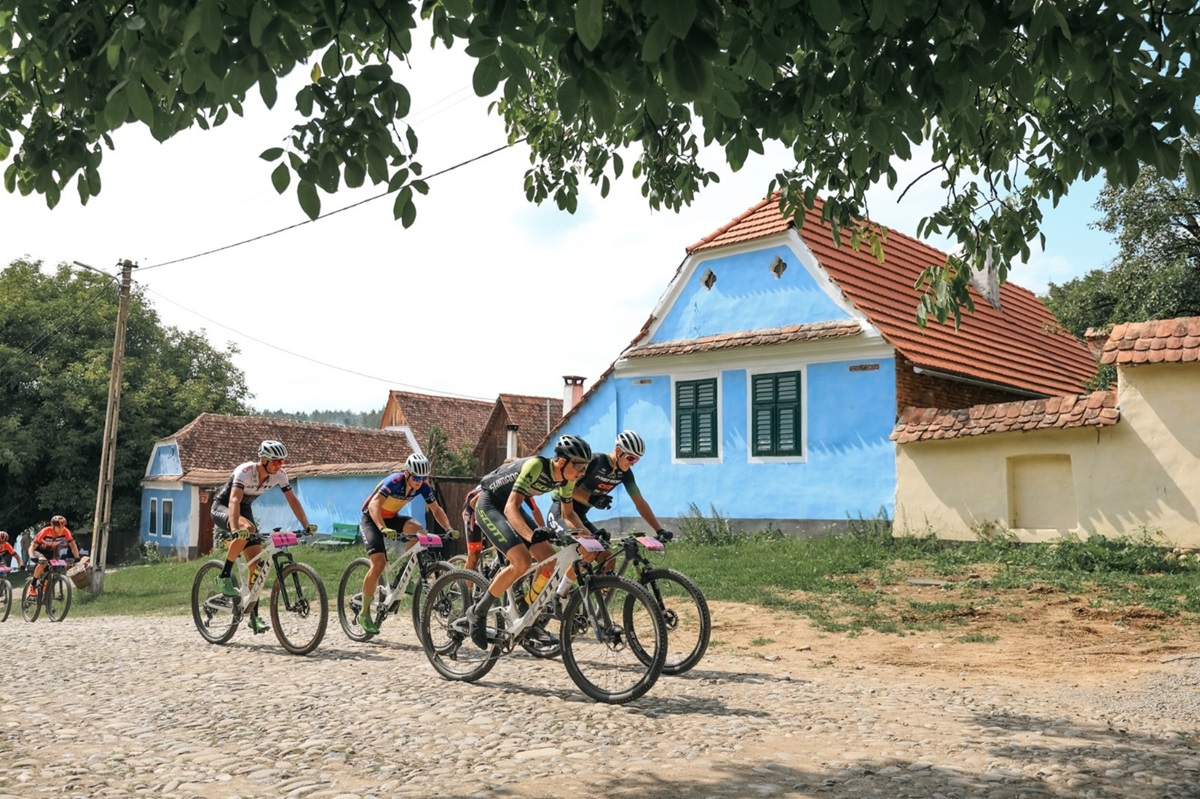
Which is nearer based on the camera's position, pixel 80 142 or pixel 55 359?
pixel 80 142

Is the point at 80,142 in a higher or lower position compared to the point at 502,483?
higher

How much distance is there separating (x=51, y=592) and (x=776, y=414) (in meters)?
13.9

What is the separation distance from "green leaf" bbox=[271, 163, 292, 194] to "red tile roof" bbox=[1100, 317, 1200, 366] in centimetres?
1393

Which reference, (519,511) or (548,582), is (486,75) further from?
(548,582)

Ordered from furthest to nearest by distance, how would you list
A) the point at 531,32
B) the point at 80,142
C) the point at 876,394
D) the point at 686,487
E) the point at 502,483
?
the point at 686,487, the point at 876,394, the point at 502,483, the point at 80,142, the point at 531,32

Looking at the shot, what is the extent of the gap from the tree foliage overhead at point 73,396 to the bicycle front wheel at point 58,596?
23851 millimetres

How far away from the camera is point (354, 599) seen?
11023mm

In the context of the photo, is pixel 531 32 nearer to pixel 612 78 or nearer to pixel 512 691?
pixel 612 78

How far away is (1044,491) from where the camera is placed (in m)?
16.1

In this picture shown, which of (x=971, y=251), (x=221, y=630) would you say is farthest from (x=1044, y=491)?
(x=221, y=630)

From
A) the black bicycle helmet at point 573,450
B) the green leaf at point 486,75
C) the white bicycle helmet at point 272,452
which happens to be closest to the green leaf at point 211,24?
the green leaf at point 486,75

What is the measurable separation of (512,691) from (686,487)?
13.3m

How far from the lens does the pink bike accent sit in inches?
300

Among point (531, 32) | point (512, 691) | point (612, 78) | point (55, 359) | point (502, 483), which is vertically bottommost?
point (512, 691)
